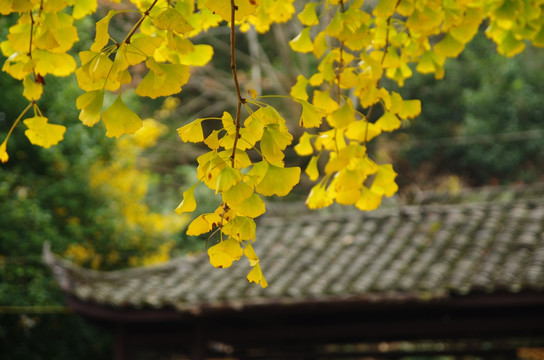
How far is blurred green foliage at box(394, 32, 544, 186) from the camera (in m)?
12.0

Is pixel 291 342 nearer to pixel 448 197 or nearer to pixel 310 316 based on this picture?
pixel 310 316

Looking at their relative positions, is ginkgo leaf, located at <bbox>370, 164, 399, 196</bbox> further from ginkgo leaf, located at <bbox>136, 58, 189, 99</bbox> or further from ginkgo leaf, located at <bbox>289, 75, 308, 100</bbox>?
ginkgo leaf, located at <bbox>136, 58, 189, 99</bbox>

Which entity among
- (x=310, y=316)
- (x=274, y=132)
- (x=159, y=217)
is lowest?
(x=159, y=217)

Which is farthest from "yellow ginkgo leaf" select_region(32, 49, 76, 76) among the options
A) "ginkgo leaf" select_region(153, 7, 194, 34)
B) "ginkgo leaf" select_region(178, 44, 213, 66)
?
"ginkgo leaf" select_region(153, 7, 194, 34)

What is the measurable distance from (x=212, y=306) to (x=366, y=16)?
325 cm

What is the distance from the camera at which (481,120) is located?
12.1 metres

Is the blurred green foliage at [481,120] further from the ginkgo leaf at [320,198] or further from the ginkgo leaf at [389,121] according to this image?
the ginkgo leaf at [320,198]

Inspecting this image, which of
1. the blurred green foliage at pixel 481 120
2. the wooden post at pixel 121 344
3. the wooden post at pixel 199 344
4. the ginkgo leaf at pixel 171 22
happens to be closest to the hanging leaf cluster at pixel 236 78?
the ginkgo leaf at pixel 171 22

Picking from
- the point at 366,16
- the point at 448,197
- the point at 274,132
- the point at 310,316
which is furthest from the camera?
the point at 448,197

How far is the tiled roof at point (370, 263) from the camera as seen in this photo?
14.1 feet

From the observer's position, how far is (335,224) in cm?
589

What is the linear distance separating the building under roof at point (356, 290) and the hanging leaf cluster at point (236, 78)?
2404 mm

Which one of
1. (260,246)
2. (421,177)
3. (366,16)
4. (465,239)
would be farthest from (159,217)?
(366,16)

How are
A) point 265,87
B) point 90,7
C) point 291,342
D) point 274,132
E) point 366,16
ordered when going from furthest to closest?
point 265,87 → point 291,342 → point 90,7 → point 366,16 → point 274,132
